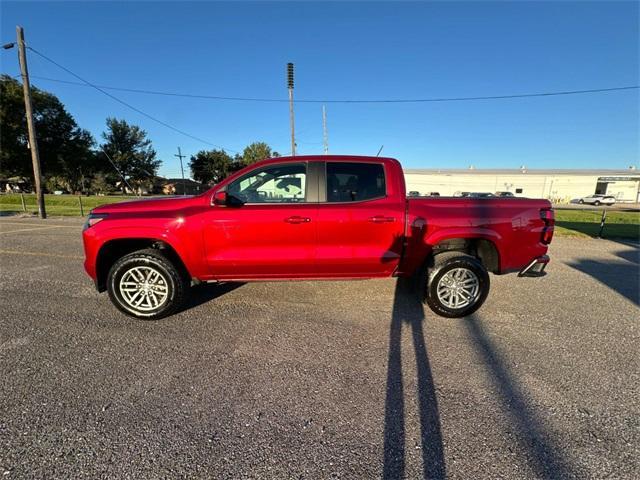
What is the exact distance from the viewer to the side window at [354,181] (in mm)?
3643

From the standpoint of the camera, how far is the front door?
3.48 m

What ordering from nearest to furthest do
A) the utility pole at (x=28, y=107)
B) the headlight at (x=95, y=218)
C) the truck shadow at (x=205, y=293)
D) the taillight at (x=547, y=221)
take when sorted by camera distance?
1. the headlight at (x=95, y=218)
2. the taillight at (x=547, y=221)
3. the truck shadow at (x=205, y=293)
4. the utility pole at (x=28, y=107)

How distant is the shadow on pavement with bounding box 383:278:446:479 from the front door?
4.48 feet

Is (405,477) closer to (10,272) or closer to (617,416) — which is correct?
(617,416)

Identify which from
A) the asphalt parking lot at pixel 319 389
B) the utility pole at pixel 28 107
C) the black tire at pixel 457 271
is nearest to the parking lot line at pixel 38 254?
the asphalt parking lot at pixel 319 389

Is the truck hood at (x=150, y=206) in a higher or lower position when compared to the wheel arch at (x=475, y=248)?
higher

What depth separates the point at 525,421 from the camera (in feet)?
6.89

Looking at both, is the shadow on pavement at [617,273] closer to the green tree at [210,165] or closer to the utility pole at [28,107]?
the utility pole at [28,107]

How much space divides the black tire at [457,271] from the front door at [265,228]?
144cm

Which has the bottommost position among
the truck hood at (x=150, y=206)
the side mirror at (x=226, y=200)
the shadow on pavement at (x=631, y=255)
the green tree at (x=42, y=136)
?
the shadow on pavement at (x=631, y=255)

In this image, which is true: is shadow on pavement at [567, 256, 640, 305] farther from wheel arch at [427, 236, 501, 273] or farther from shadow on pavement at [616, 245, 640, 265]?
wheel arch at [427, 236, 501, 273]

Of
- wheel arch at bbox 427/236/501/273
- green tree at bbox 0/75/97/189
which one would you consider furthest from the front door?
green tree at bbox 0/75/97/189

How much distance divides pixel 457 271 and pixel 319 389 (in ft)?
7.26

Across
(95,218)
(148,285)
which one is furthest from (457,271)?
(95,218)
